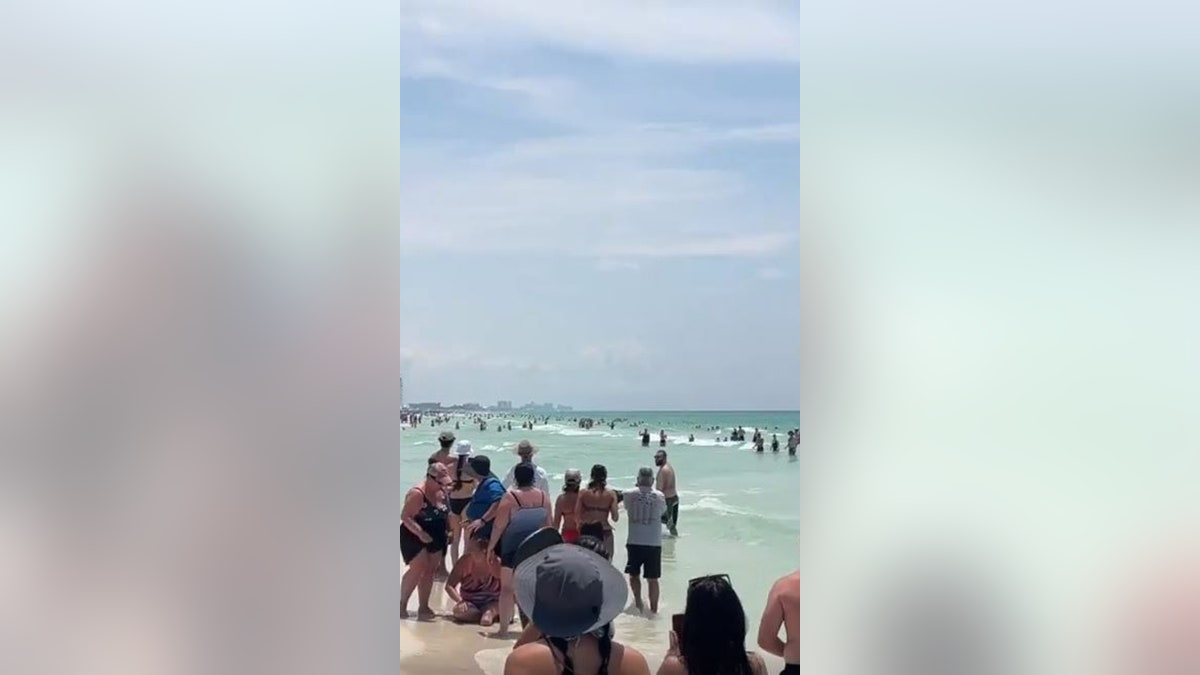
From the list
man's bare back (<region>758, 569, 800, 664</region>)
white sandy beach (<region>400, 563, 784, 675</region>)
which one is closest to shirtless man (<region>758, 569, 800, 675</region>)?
man's bare back (<region>758, 569, 800, 664</region>)

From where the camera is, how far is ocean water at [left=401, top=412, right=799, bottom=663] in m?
9.02

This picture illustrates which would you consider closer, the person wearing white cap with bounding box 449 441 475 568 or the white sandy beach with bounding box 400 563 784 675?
the white sandy beach with bounding box 400 563 784 675

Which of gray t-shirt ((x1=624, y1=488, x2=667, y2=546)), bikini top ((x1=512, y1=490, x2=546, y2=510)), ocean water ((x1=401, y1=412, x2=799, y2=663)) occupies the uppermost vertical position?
bikini top ((x1=512, y1=490, x2=546, y2=510))

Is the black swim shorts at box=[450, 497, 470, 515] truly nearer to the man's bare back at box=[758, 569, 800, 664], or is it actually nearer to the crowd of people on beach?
the crowd of people on beach

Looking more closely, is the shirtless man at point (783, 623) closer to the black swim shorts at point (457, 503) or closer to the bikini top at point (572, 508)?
the bikini top at point (572, 508)

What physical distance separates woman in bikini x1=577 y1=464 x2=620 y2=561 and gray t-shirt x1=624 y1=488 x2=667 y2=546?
9 centimetres

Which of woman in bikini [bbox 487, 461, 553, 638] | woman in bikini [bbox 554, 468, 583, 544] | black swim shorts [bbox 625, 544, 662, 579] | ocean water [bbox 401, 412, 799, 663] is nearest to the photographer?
woman in bikini [bbox 487, 461, 553, 638]

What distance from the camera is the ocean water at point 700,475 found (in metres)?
9.02

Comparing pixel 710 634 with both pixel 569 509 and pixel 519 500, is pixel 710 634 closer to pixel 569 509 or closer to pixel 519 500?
pixel 519 500

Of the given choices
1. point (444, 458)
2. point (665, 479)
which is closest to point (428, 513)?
point (444, 458)
